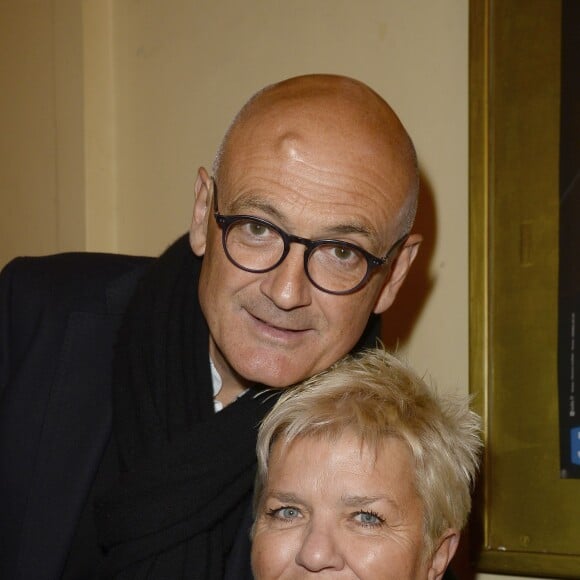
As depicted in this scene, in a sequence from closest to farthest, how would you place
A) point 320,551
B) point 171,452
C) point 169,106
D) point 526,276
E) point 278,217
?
point 320,551 < point 278,217 < point 171,452 < point 526,276 < point 169,106

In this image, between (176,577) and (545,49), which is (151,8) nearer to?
(545,49)

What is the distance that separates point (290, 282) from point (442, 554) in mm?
472

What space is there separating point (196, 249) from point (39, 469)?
1.52ft

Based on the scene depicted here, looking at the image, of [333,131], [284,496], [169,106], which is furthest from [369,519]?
[169,106]

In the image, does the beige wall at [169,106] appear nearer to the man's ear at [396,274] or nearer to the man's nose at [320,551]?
the man's ear at [396,274]

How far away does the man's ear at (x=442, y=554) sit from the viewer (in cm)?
149

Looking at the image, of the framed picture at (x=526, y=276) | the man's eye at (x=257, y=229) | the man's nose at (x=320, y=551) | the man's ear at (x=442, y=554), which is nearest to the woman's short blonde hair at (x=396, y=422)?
the man's ear at (x=442, y=554)

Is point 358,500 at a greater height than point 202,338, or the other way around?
point 202,338

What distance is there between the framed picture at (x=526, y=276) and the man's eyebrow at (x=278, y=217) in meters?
0.53

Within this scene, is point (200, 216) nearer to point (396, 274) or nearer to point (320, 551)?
point (396, 274)

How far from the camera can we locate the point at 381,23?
2.15m

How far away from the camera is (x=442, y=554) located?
1509 millimetres

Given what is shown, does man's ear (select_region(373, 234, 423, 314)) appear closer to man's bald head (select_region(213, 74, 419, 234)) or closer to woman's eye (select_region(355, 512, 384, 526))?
man's bald head (select_region(213, 74, 419, 234))

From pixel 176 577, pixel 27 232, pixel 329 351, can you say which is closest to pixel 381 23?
pixel 329 351
